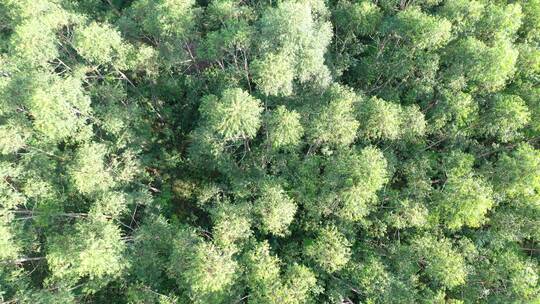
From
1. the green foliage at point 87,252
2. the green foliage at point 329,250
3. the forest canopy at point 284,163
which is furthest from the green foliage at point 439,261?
the green foliage at point 87,252

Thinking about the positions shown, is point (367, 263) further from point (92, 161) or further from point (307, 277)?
point (92, 161)

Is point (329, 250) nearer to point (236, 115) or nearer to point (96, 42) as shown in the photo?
point (236, 115)

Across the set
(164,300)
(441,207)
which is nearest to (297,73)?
(441,207)

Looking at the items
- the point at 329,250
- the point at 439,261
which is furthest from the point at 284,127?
the point at 439,261

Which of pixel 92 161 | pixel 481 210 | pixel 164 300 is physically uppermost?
pixel 481 210

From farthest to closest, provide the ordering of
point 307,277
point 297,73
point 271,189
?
point 297,73, point 271,189, point 307,277

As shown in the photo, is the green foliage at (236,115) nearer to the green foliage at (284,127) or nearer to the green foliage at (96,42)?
the green foliage at (284,127)

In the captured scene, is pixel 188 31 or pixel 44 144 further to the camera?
pixel 188 31

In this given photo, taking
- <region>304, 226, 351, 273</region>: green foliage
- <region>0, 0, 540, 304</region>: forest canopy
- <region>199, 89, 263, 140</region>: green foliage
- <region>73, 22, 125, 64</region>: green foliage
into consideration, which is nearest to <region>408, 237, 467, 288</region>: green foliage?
<region>0, 0, 540, 304</region>: forest canopy
